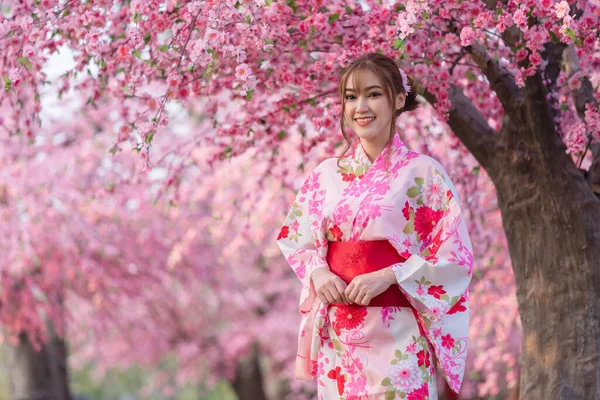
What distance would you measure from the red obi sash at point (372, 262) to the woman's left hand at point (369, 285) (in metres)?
0.05

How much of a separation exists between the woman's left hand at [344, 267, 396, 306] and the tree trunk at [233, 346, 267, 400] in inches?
445

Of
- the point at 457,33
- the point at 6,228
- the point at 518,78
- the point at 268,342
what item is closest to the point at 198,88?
the point at 457,33

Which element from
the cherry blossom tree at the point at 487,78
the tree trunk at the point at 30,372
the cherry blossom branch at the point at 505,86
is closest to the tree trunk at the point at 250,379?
the tree trunk at the point at 30,372

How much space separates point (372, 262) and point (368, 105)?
1.69ft

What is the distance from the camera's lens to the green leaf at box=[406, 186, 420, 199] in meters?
2.75

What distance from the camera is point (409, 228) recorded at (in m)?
2.75

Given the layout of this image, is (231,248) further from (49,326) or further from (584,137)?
(584,137)

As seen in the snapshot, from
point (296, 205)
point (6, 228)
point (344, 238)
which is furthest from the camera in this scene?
point (6, 228)

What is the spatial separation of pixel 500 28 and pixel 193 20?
1182mm

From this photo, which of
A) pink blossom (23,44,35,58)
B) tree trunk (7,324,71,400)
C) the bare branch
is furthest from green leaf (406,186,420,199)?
tree trunk (7,324,71,400)

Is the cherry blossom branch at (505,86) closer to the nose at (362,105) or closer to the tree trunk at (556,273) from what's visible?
the tree trunk at (556,273)

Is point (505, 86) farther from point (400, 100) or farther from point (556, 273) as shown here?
point (400, 100)

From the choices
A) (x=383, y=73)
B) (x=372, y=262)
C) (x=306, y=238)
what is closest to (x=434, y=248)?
(x=372, y=262)

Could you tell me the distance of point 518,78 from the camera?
349 centimetres
